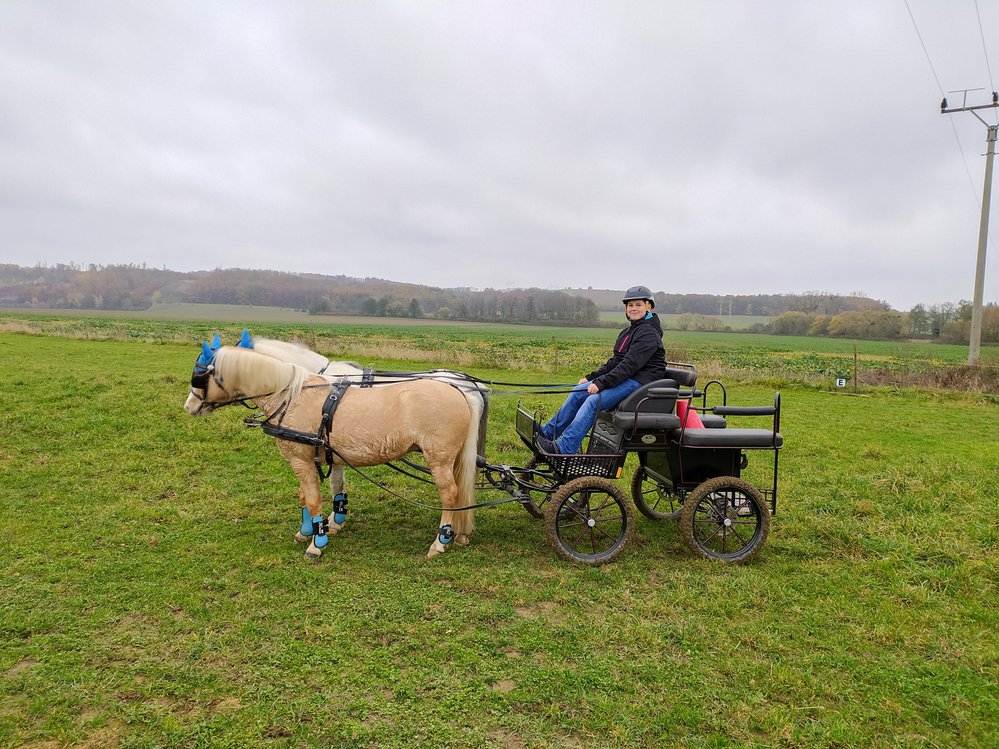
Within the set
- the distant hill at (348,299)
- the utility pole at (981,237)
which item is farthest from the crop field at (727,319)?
the utility pole at (981,237)

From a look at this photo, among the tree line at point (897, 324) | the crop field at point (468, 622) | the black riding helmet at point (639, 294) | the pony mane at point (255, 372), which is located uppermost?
the tree line at point (897, 324)

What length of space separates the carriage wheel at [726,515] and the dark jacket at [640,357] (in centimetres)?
110

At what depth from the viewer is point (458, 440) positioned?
489 centimetres

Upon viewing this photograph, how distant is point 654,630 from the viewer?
12.3ft

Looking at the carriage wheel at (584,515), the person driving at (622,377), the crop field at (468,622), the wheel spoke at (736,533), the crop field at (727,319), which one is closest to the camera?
the crop field at (468,622)

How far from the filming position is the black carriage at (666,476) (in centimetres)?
477

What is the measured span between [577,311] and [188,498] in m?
72.8

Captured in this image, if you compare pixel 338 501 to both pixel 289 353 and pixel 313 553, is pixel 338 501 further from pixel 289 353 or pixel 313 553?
pixel 289 353

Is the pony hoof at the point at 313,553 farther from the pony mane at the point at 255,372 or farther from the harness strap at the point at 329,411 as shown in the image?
the pony mane at the point at 255,372

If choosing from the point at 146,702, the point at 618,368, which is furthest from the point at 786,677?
the point at 146,702

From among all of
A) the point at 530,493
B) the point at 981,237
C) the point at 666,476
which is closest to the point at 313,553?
the point at 530,493

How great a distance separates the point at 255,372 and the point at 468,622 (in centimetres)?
283

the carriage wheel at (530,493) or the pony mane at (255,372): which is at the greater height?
the pony mane at (255,372)

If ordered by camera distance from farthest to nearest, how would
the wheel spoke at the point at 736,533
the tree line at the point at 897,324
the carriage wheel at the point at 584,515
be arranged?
the tree line at the point at 897,324 < the wheel spoke at the point at 736,533 < the carriage wheel at the point at 584,515
